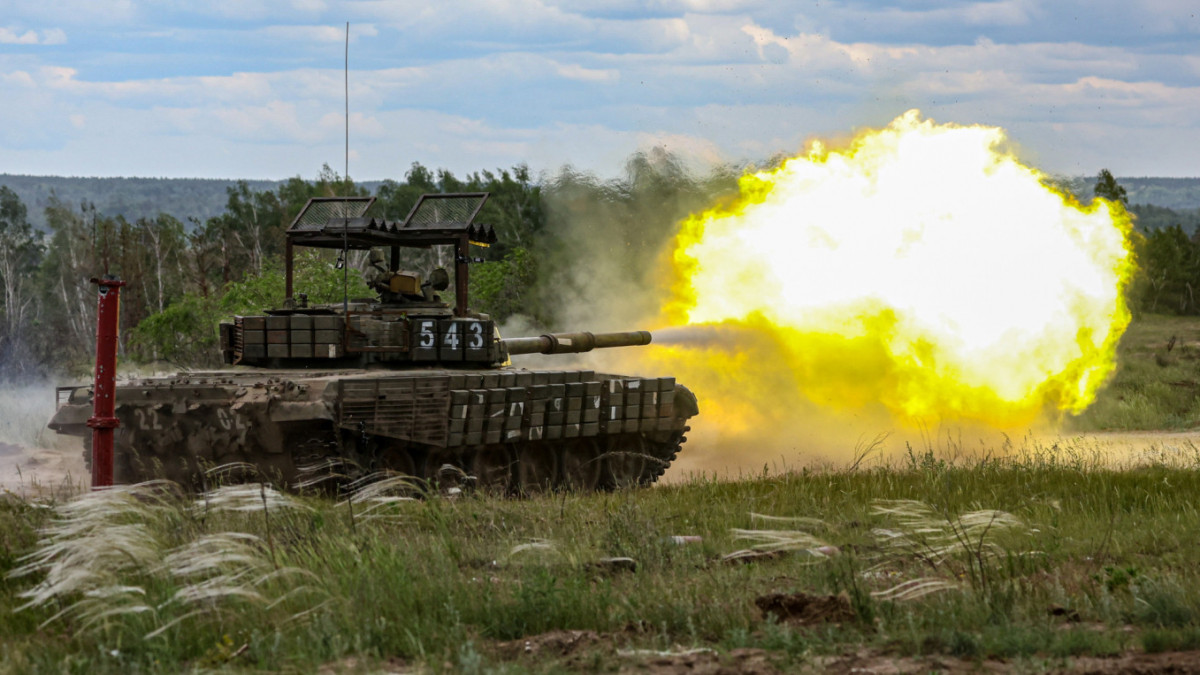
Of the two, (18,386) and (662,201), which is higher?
(662,201)

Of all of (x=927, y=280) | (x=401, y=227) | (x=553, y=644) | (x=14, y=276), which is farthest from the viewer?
(x=14, y=276)

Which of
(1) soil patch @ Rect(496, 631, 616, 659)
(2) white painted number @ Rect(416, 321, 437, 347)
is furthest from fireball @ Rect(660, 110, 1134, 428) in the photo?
(1) soil patch @ Rect(496, 631, 616, 659)

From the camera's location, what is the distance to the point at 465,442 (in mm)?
13367

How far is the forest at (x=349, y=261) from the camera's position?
23469 mm

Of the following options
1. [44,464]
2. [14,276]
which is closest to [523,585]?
[44,464]

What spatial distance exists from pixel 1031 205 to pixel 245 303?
1741cm

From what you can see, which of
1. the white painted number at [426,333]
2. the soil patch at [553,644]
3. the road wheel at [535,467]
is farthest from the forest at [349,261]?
the soil patch at [553,644]

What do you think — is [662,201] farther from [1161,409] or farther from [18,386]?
[18,386]

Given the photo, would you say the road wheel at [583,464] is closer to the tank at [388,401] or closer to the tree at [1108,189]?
the tank at [388,401]

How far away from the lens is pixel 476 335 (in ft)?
47.9

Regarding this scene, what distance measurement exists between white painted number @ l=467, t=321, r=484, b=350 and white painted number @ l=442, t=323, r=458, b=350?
181 millimetres

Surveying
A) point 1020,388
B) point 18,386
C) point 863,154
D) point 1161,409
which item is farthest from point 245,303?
point 1161,409

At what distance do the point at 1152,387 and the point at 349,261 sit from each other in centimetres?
2562

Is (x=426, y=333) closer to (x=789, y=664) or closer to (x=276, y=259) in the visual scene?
(x=789, y=664)
